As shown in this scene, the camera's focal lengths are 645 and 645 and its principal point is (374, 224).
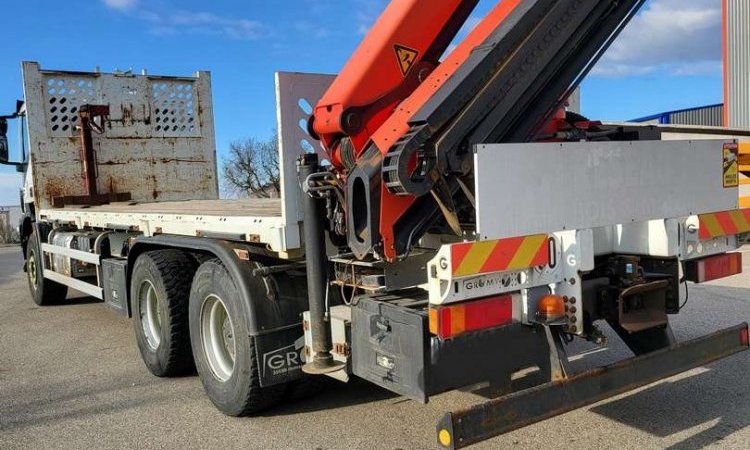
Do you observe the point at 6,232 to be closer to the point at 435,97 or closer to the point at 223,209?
the point at 223,209

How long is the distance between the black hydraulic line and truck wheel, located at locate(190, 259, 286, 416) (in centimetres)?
49

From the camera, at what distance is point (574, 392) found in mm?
3006

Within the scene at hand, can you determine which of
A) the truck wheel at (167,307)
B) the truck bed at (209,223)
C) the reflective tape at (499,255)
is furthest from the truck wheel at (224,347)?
the reflective tape at (499,255)

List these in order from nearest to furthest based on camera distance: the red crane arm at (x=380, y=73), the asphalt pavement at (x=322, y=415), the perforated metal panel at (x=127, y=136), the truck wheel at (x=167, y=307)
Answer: the red crane arm at (x=380, y=73)
the asphalt pavement at (x=322, y=415)
the truck wheel at (x=167, y=307)
the perforated metal panel at (x=127, y=136)

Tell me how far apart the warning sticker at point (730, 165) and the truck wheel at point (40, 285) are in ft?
28.6

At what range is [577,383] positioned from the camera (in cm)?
303

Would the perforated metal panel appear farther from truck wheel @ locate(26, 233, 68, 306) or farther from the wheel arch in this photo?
the wheel arch

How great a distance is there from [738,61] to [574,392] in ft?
68.6

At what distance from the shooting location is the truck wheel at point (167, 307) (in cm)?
512

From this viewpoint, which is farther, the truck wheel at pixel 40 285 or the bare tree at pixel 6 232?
the bare tree at pixel 6 232

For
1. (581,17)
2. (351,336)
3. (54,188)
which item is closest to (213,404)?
(351,336)

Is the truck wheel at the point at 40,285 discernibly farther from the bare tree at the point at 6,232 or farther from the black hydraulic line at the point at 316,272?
Answer: the bare tree at the point at 6,232

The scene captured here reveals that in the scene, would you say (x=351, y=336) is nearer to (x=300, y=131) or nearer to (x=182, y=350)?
(x=300, y=131)

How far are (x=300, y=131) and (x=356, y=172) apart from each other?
741mm
